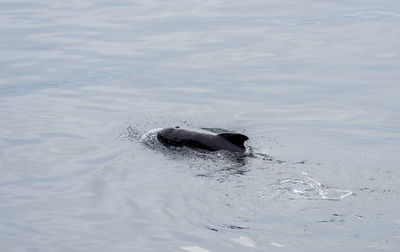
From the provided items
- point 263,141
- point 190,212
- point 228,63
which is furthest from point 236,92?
point 190,212

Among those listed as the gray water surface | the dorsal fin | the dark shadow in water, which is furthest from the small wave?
the dorsal fin

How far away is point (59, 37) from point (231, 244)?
62.0 ft

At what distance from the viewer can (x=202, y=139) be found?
1703 centimetres

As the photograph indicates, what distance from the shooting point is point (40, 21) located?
33.1 meters

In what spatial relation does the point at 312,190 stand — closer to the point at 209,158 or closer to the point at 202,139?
the point at 209,158

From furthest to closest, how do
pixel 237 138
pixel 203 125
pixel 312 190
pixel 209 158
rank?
pixel 203 125, pixel 237 138, pixel 209 158, pixel 312 190

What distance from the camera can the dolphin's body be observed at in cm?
1653

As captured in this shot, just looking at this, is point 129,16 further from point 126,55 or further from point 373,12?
point 373,12

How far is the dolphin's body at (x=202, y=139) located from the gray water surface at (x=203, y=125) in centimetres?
33

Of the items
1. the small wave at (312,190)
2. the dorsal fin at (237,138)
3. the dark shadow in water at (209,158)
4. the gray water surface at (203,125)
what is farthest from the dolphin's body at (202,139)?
the small wave at (312,190)

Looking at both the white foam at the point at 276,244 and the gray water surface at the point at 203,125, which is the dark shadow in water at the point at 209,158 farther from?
the white foam at the point at 276,244

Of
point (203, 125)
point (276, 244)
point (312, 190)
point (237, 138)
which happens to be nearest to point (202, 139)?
point (237, 138)

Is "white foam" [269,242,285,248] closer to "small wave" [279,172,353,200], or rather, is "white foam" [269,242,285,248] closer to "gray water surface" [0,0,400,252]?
"gray water surface" [0,0,400,252]

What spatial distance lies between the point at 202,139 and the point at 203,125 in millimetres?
2158
